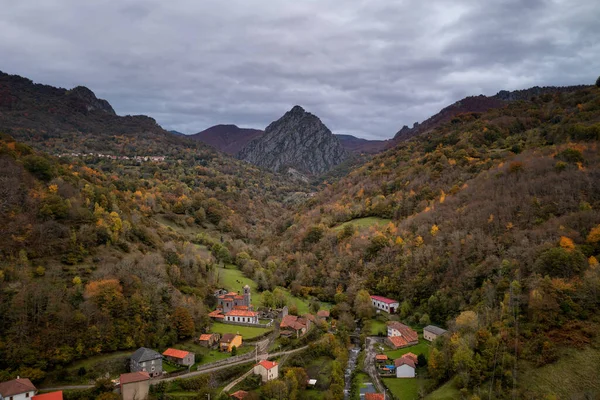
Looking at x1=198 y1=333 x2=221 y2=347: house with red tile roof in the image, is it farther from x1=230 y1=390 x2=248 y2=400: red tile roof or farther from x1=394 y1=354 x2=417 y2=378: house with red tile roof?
x1=394 y1=354 x2=417 y2=378: house with red tile roof

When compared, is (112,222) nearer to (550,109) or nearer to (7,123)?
(550,109)

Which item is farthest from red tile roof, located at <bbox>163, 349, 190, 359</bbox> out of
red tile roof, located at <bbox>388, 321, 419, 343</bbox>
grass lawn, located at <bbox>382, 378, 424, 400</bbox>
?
red tile roof, located at <bbox>388, 321, 419, 343</bbox>

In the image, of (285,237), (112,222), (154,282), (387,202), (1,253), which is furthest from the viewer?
(285,237)

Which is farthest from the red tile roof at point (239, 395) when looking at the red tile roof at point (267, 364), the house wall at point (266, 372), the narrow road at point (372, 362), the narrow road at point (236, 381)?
the narrow road at point (372, 362)

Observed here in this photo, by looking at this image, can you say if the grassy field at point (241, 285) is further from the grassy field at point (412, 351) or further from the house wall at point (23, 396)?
the house wall at point (23, 396)

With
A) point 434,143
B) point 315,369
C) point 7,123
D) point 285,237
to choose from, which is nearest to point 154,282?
point 315,369
